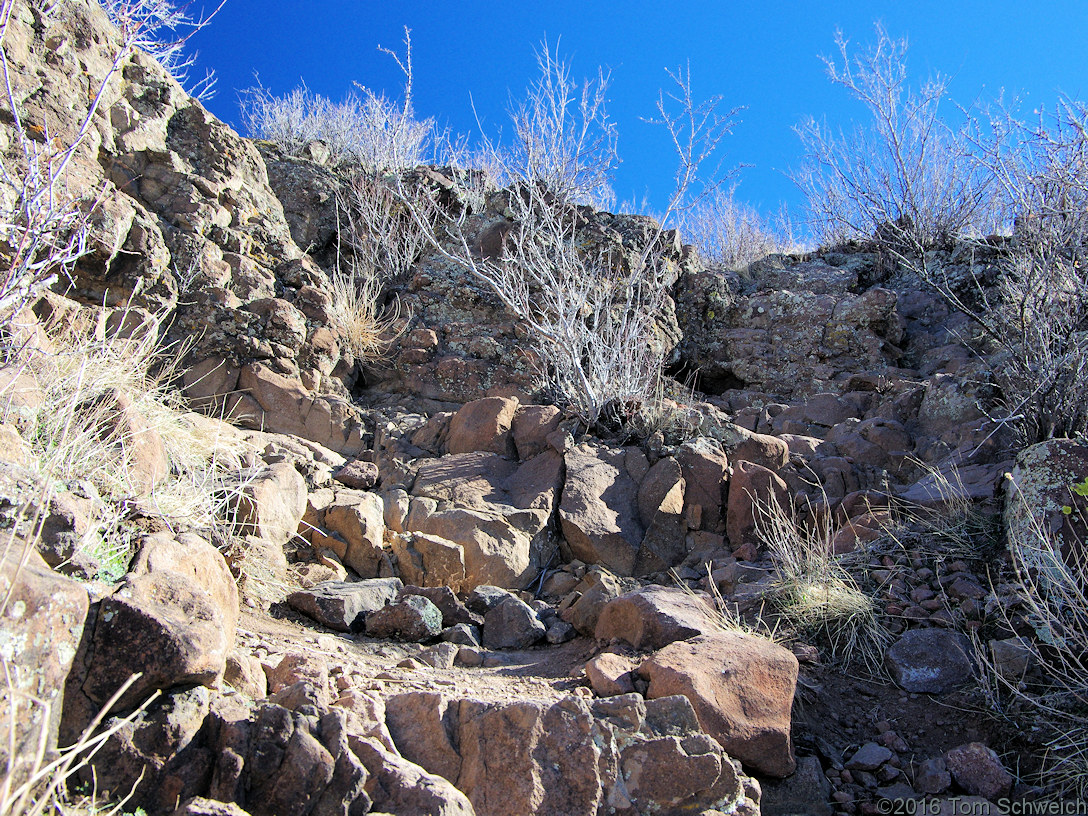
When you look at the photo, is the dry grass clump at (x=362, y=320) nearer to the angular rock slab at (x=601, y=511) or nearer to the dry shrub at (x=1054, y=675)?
the angular rock slab at (x=601, y=511)

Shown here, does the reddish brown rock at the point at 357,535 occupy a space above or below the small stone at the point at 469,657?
above

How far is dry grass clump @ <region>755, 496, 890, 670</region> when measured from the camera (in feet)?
12.5

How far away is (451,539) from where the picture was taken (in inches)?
192

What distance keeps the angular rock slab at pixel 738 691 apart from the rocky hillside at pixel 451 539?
0.01 meters

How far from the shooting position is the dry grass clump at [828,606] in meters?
3.82

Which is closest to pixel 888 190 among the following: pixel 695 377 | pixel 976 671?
pixel 695 377

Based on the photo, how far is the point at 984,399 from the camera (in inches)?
227

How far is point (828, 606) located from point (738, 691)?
1.23 m

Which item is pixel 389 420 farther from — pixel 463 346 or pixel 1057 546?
pixel 1057 546

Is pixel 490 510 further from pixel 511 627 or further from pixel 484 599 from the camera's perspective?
pixel 511 627

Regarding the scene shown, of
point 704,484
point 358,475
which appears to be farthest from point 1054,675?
point 358,475

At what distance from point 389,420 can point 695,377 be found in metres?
4.07

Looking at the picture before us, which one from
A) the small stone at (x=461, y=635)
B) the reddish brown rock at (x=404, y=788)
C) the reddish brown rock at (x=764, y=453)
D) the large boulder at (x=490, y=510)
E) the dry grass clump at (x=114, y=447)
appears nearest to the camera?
the reddish brown rock at (x=404, y=788)

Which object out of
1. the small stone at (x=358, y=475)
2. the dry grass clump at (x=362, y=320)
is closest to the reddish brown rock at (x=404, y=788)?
the small stone at (x=358, y=475)
